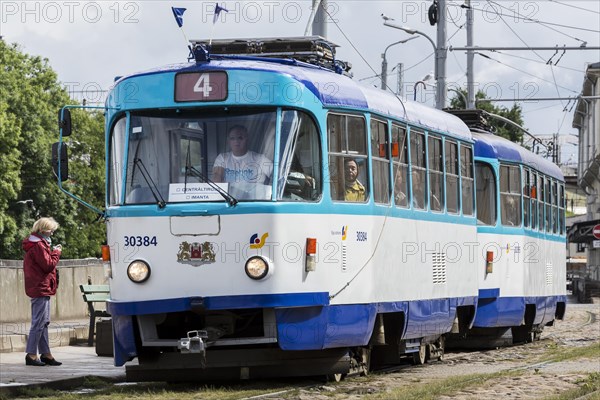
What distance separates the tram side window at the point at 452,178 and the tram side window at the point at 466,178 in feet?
1.17

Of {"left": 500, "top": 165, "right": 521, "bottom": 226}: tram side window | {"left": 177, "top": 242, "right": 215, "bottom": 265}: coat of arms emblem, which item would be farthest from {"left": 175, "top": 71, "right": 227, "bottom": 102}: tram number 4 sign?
{"left": 500, "top": 165, "right": 521, "bottom": 226}: tram side window

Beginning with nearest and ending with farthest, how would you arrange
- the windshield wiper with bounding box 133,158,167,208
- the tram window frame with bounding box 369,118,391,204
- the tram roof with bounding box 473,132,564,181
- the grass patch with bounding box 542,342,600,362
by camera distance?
1. the windshield wiper with bounding box 133,158,167,208
2. the tram window frame with bounding box 369,118,391,204
3. the grass patch with bounding box 542,342,600,362
4. the tram roof with bounding box 473,132,564,181

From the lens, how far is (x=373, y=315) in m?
16.2

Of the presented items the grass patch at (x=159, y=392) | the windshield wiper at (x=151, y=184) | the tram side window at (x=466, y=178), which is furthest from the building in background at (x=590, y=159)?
the windshield wiper at (x=151, y=184)

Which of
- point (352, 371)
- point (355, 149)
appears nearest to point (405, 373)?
point (352, 371)

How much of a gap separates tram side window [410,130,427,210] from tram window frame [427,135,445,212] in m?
0.23

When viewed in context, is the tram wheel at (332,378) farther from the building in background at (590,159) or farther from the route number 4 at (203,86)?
the building in background at (590,159)

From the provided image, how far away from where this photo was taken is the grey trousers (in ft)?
57.7

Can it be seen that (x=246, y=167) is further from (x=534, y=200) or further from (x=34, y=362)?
(x=534, y=200)

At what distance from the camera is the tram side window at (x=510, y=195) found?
79.0 ft

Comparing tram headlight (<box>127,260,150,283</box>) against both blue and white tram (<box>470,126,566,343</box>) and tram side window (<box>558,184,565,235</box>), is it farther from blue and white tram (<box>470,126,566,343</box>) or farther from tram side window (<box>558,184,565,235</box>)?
tram side window (<box>558,184,565,235</box>)


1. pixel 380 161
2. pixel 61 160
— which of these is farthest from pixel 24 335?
pixel 380 161

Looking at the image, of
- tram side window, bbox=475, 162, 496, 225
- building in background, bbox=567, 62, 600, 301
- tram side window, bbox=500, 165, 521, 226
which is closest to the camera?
tram side window, bbox=475, 162, 496, 225

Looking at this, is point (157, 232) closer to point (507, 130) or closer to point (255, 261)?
point (255, 261)
